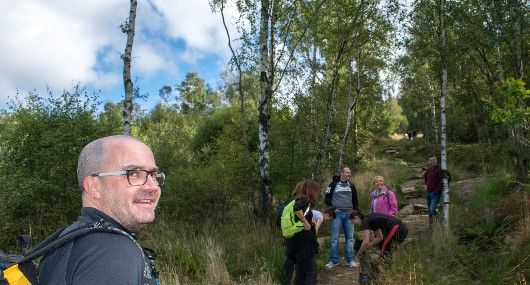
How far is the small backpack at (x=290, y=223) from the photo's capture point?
6156mm

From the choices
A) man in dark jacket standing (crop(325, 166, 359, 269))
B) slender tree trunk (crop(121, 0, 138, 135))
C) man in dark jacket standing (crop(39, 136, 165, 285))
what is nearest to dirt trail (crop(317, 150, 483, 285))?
man in dark jacket standing (crop(325, 166, 359, 269))

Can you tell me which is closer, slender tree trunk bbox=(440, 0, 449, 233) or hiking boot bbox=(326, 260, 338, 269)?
hiking boot bbox=(326, 260, 338, 269)

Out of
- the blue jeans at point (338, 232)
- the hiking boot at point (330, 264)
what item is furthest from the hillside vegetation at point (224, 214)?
the blue jeans at point (338, 232)

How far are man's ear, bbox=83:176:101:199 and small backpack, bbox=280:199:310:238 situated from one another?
4664 mm

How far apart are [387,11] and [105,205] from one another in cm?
1535

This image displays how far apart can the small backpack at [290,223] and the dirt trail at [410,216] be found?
7.82 feet

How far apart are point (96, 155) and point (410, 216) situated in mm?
13776

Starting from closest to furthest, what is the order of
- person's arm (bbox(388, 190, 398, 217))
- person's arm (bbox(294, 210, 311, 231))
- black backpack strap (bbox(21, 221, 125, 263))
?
black backpack strap (bbox(21, 221, 125, 263))
person's arm (bbox(294, 210, 311, 231))
person's arm (bbox(388, 190, 398, 217))

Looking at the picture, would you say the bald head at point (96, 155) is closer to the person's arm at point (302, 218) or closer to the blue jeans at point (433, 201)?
the person's arm at point (302, 218)

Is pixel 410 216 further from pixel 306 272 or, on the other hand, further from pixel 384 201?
pixel 306 272

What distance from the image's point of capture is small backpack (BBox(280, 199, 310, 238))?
616 cm

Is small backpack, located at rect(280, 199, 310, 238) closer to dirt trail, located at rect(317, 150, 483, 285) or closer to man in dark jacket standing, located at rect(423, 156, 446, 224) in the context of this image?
dirt trail, located at rect(317, 150, 483, 285)

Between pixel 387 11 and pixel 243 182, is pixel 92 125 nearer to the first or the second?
pixel 243 182

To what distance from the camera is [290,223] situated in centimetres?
619
